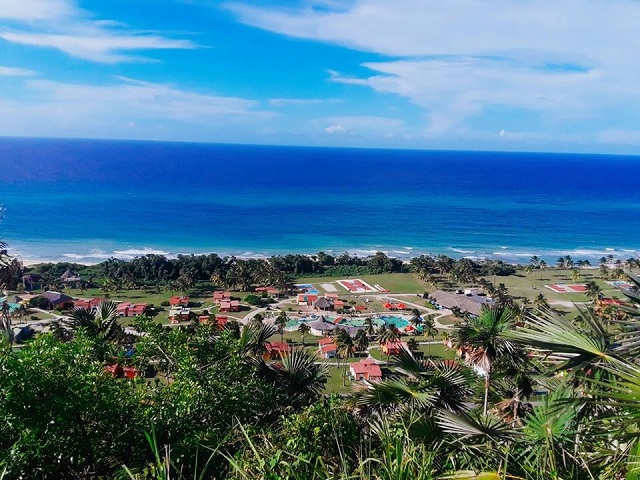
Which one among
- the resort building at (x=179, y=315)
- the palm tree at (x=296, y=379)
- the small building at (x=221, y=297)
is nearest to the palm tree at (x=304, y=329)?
the resort building at (x=179, y=315)

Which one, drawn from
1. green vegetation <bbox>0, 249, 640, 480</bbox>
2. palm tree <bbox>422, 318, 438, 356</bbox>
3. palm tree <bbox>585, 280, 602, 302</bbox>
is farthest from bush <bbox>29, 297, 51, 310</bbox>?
palm tree <bbox>585, 280, 602, 302</bbox>

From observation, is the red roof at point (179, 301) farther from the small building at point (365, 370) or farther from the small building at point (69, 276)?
the small building at point (365, 370)

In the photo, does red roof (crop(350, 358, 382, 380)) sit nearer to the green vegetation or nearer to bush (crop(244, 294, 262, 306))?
the green vegetation

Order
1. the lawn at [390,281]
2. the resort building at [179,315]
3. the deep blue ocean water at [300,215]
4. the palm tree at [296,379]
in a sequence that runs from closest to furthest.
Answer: the palm tree at [296,379] → the resort building at [179,315] → the lawn at [390,281] → the deep blue ocean water at [300,215]

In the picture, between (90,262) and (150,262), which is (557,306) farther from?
(90,262)

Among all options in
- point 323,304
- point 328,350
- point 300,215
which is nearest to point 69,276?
point 323,304

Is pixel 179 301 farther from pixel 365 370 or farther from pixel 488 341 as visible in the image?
pixel 488 341
